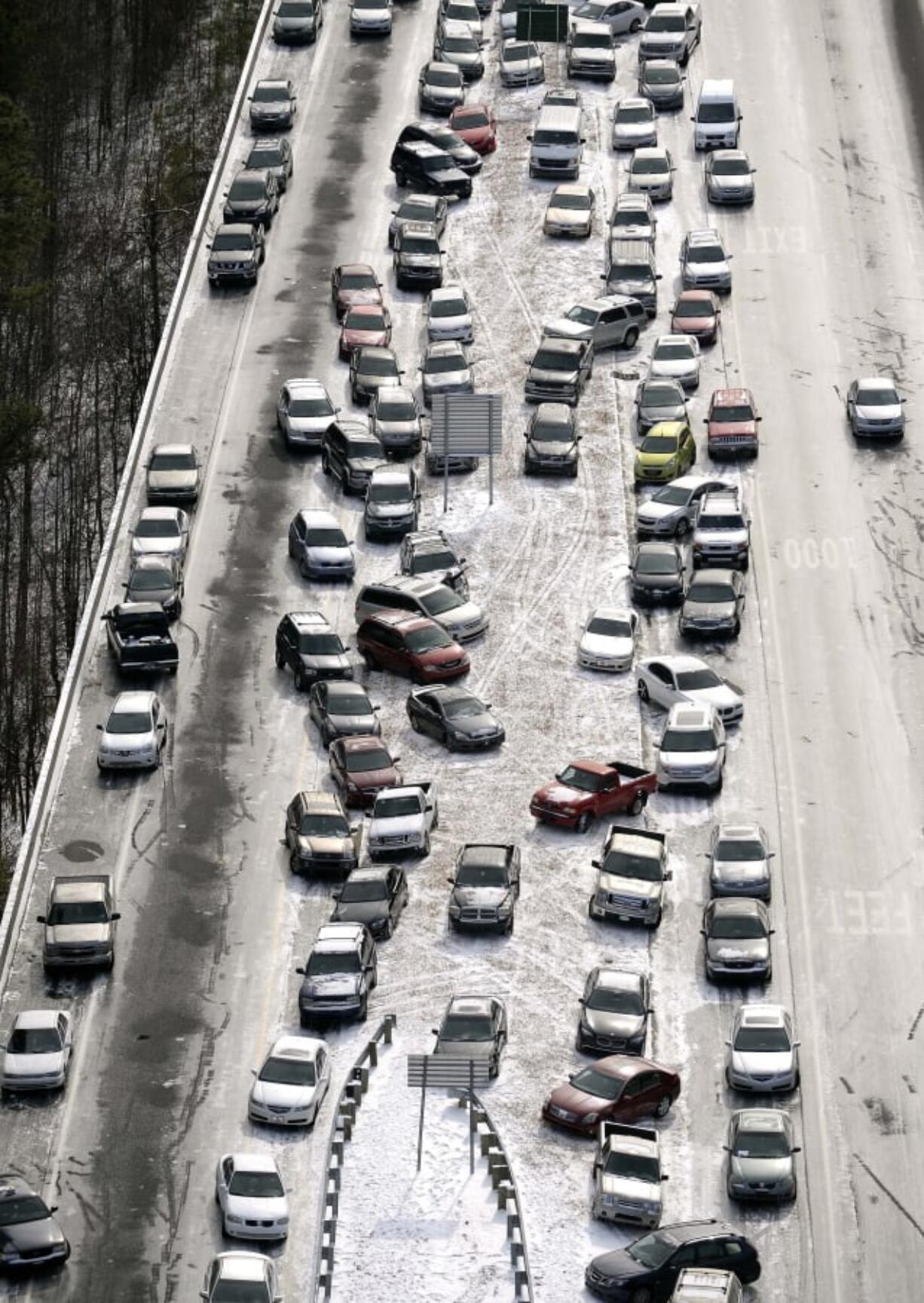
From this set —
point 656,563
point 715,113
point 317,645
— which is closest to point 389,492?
point 656,563

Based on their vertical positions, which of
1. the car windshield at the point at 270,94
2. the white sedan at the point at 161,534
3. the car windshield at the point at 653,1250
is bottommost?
the car windshield at the point at 653,1250

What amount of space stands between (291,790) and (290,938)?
23.1ft

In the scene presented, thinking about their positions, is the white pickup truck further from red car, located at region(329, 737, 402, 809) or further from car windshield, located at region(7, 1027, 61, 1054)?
car windshield, located at region(7, 1027, 61, 1054)

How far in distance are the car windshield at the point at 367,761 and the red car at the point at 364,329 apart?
2642 centimetres

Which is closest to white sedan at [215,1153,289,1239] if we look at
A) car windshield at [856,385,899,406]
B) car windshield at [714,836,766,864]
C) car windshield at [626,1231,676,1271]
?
car windshield at [626,1231,676,1271]

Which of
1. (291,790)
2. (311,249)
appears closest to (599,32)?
(311,249)

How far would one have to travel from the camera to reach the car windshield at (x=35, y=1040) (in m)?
79.6

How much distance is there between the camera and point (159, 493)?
106 meters

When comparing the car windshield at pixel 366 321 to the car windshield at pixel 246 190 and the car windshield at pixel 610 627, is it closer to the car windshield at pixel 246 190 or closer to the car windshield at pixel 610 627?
the car windshield at pixel 246 190

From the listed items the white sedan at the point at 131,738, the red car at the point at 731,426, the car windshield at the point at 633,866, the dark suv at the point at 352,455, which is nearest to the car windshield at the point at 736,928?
the car windshield at the point at 633,866

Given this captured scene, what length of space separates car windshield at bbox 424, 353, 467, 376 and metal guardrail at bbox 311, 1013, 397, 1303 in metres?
34.2

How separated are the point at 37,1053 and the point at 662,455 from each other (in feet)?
115

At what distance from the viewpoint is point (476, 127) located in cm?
12925

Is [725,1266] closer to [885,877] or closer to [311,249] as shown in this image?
[885,877]
